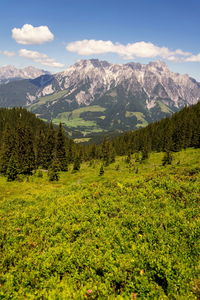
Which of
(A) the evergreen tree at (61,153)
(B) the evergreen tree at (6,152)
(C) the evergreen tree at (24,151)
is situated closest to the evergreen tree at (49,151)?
(A) the evergreen tree at (61,153)

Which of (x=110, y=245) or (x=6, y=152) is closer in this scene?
(x=110, y=245)

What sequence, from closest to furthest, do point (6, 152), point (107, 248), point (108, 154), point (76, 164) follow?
point (107, 248) → point (6, 152) → point (76, 164) → point (108, 154)

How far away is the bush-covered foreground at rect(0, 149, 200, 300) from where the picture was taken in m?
8.43

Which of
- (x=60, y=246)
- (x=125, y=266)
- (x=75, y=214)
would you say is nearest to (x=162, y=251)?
(x=125, y=266)

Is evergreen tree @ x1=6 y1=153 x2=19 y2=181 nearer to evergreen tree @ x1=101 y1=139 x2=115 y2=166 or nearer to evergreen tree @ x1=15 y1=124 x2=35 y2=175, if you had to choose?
evergreen tree @ x1=15 y1=124 x2=35 y2=175

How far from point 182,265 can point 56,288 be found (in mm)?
6179

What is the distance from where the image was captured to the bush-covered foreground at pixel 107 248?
A: 843 cm

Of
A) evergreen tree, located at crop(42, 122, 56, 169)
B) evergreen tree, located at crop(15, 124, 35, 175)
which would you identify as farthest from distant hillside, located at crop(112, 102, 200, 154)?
evergreen tree, located at crop(15, 124, 35, 175)

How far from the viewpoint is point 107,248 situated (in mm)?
11172

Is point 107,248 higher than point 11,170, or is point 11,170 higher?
point 107,248

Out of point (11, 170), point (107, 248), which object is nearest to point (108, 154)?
point (11, 170)

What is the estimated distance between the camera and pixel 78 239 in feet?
40.1

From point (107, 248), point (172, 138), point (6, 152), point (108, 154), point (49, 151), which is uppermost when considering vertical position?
point (172, 138)

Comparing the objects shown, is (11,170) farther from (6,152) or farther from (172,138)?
(172,138)
